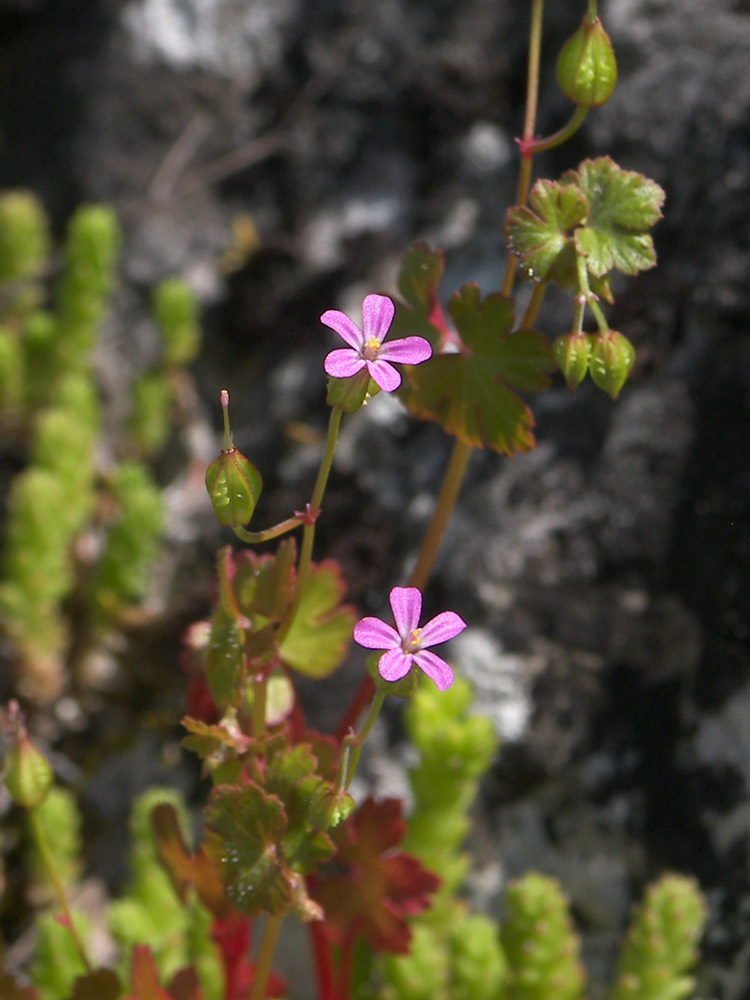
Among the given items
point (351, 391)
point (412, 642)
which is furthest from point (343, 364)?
point (412, 642)

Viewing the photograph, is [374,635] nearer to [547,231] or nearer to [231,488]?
[231,488]

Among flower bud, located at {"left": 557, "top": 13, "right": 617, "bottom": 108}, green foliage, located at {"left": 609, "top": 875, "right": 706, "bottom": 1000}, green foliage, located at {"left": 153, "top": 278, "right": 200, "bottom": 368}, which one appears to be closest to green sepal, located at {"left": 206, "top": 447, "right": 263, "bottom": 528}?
flower bud, located at {"left": 557, "top": 13, "right": 617, "bottom": 108}

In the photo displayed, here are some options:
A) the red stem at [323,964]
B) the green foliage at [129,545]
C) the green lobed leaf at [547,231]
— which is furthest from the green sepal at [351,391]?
the green foliage at [129,545]

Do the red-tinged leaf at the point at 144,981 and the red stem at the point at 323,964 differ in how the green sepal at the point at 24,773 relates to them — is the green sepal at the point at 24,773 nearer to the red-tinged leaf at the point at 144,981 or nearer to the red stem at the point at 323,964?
the red-tinged leaf at the point at 144,981

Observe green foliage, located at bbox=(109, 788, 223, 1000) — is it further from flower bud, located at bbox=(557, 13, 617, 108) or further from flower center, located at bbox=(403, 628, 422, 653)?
flower bud, located at bbox=(557, 13, 617, 108)

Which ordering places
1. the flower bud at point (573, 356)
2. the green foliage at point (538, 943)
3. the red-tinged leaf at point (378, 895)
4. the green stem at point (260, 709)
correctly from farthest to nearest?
the green foliage at point (538, 943)
the red-tinged leaf at point (378, 895)
the green stem at point (260, 709)
the flower bud at point (573, 356)

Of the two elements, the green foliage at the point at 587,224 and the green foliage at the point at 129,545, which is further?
the green foliage at the point at 129,545

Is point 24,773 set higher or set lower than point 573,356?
lower
